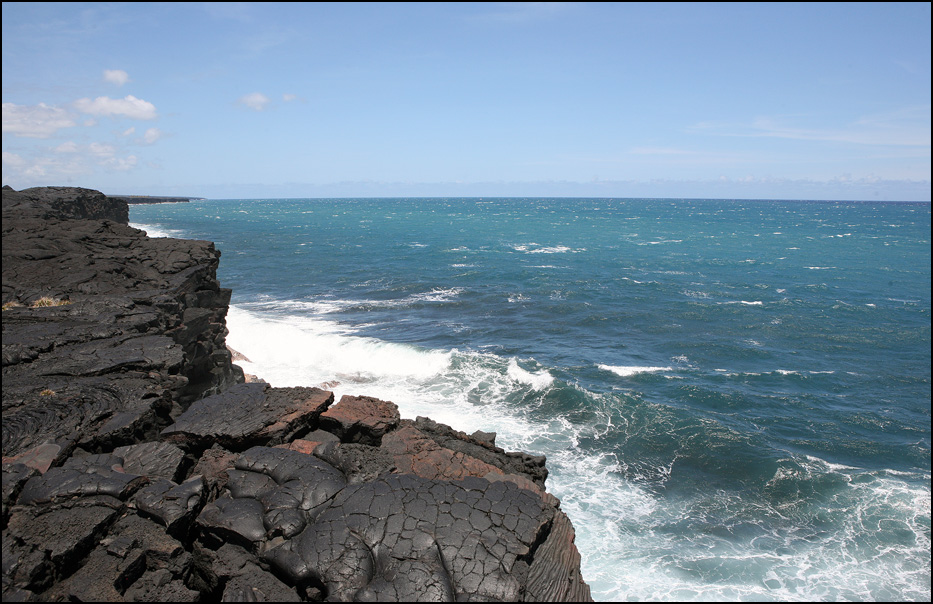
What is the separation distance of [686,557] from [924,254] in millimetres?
75014

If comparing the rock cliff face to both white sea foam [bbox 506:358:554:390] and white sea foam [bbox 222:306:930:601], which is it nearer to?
white sea foam [bbox 222:306:930:601]

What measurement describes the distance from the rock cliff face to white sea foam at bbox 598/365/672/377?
1471 cm

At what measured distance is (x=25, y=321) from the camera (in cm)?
1277

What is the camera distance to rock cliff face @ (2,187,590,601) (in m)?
6.45

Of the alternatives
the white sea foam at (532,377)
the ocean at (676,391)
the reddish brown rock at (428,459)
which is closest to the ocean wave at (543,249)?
the ocean at (676,391)

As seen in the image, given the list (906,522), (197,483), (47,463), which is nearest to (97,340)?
(47,463)

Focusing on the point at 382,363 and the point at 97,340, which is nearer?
the point at 97,340

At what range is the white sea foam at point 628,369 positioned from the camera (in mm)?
23625

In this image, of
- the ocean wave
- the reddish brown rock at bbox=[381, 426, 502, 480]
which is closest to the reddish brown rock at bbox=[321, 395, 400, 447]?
the reddish brown rock at bbox=[381, 426, 502, 480]

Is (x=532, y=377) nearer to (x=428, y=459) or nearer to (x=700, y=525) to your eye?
(x=700, y=525)

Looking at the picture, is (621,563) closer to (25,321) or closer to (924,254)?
(25,321)

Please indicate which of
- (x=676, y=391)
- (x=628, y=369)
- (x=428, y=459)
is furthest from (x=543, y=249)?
(x=428, y=459)

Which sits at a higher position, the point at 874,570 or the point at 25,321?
the point at 25,321

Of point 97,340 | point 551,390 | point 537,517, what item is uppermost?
point 97,340
